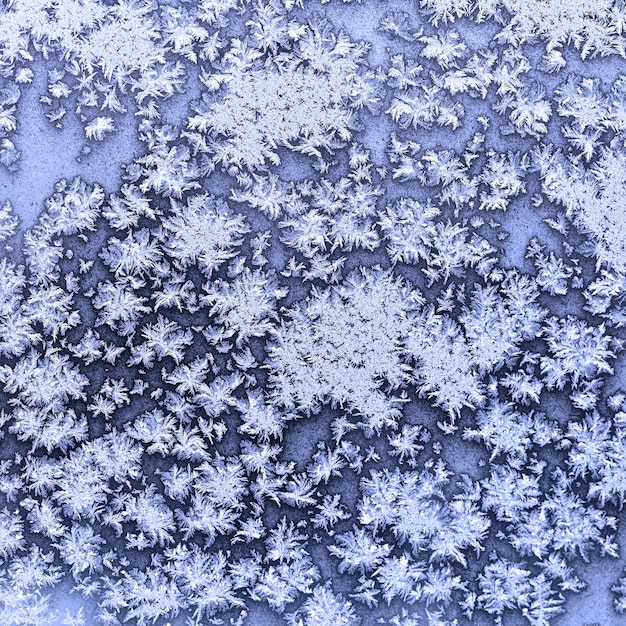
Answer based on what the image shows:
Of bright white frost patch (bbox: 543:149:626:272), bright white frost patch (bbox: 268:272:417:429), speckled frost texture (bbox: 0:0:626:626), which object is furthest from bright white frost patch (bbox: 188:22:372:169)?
bright white frost patch (bbox: 543:149:626:272)

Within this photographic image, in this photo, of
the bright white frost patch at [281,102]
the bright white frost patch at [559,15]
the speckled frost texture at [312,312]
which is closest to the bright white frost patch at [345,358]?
the speckled frost texture at [312,312]

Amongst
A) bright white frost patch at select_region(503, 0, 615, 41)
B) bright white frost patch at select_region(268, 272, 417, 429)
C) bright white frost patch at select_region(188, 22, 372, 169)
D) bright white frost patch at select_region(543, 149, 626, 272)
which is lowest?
bright white frost patch at select_region(268, 272, 417, 429)

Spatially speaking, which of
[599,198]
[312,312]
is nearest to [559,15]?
[599,198]

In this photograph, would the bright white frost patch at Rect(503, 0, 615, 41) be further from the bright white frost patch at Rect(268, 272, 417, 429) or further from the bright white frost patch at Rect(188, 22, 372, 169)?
the bright white frost patch at Rect(268, 272, 417, 429)

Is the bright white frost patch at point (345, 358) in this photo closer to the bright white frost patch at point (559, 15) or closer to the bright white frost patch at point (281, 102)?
the bright white frost patch at point (281, 102)

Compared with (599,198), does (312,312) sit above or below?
below

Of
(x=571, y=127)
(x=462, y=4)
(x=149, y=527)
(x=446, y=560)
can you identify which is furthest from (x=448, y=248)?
(x=149, y=527)

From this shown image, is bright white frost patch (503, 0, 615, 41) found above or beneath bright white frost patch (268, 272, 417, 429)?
above

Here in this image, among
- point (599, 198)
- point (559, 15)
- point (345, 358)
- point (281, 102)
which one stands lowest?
point (345, 358)

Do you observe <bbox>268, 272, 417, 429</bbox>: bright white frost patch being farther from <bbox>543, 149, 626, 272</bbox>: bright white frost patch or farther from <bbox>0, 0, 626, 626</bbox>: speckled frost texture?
<bbox>543, 149, 626, 272</bbox>: bright white frost patch

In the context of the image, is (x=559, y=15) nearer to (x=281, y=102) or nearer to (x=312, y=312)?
(x=281, y=102)
